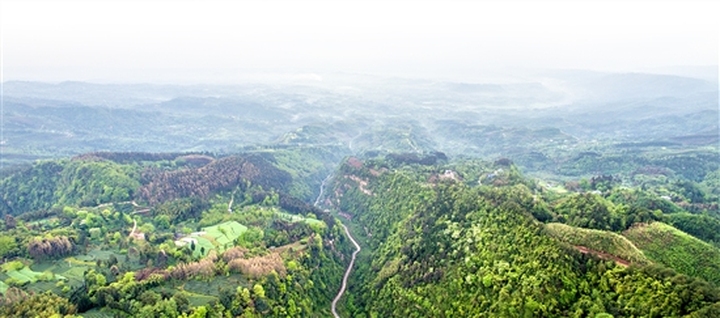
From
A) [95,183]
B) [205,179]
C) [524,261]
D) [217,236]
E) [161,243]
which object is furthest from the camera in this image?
[205,179]

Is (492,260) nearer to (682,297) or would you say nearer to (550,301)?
(550,301)

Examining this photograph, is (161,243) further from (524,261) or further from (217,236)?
(524,261)

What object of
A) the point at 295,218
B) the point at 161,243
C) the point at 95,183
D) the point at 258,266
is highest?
the point at 258,266

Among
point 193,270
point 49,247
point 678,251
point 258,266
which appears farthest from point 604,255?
point 49,247

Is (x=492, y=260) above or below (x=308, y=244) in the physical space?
above

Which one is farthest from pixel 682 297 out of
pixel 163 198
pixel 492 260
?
pixel 163 198

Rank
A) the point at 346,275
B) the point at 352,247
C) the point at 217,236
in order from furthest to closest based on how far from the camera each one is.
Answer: the point at 352,247 → the point at 346,275 → the point at 217,236

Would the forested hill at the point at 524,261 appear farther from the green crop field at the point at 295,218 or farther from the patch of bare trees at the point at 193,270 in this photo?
the patch of bare trees at the point at 193,270
